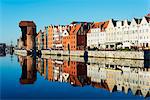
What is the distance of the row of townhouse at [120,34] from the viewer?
61531mm

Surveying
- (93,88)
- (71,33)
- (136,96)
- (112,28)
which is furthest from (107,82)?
(71,33)

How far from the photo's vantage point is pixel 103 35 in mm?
77312

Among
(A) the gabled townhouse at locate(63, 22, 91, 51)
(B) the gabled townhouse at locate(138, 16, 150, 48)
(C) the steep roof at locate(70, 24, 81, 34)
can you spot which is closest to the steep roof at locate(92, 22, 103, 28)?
(A) the gabled townhouse at locate(63, 22, 91, 51)

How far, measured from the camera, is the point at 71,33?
281 ft

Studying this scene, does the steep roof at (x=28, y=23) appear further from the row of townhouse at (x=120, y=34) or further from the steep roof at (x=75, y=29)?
the row of townhouse at (x=120, y=34)

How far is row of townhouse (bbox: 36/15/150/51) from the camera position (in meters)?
62.5

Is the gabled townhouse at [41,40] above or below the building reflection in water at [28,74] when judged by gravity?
above

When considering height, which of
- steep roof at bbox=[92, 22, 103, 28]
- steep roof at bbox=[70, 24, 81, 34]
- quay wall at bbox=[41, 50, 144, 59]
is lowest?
quay wall at bbox=[41, 50, 144, 59]

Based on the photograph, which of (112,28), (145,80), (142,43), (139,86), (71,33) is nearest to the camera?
(139,86)

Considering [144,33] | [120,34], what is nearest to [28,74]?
[144,33]

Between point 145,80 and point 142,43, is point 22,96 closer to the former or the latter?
point 145,80

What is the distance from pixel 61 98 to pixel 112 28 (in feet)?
171

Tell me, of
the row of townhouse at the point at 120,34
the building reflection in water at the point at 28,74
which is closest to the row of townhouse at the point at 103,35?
the row of townhouse at the point at 120,34

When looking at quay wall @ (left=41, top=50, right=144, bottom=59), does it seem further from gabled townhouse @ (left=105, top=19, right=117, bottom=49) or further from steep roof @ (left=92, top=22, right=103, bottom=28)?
steep roof @ (left=92, top=22, right=103, bottom=28)
